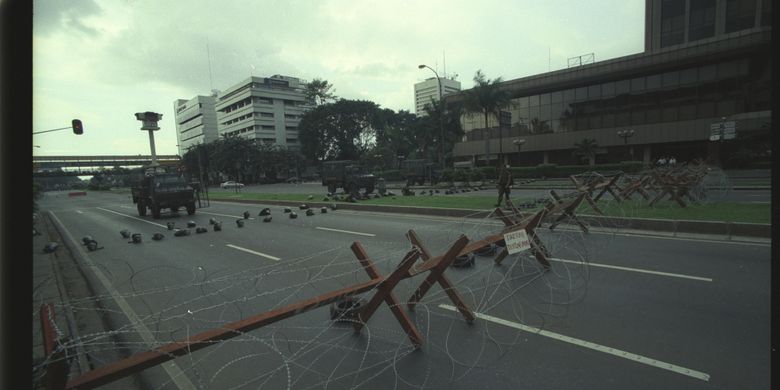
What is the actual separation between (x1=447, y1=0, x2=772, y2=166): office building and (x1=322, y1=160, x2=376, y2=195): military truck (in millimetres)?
17294

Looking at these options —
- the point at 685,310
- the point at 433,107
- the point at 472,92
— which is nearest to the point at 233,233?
the point at 685,310

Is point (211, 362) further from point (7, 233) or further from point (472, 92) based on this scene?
point (472, 92)

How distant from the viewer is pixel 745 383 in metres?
2.78

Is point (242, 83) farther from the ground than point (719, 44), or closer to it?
farther from the ground

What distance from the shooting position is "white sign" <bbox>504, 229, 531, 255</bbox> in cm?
404

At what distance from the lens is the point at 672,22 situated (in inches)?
1614

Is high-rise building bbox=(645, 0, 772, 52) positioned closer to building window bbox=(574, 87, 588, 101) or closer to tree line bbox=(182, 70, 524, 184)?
building window bbox=(574, 87, 588, 101)

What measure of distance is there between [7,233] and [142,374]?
6.34 ft

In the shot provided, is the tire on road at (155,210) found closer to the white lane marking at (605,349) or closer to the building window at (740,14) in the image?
the white lane marking at (605,349)

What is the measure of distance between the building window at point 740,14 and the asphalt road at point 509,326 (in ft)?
149

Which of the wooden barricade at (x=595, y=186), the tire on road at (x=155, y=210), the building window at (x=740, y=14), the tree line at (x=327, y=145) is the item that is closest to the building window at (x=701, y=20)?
the building window at (x=740, y=14)

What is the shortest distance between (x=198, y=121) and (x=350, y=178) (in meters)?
121

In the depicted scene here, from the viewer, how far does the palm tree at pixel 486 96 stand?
3822 cm

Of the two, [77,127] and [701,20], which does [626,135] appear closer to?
[701,20]
